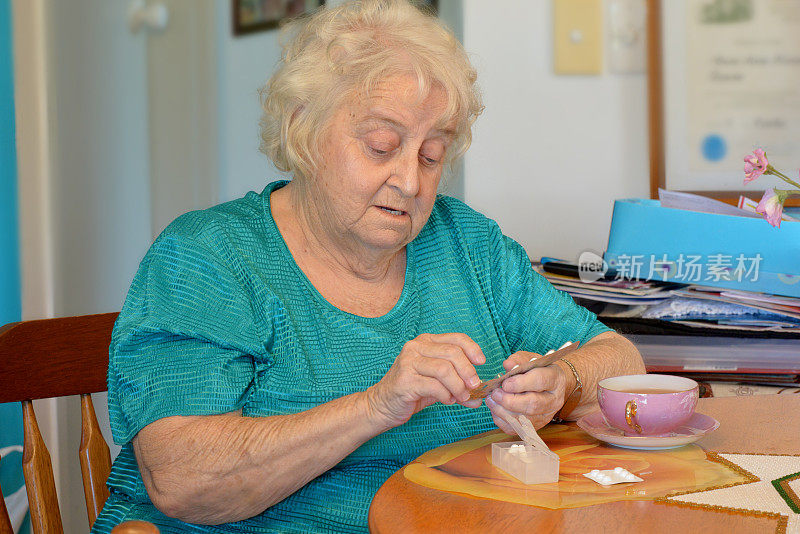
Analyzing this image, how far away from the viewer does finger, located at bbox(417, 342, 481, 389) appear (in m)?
1.00

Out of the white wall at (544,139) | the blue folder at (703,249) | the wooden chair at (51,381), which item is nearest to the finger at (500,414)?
the wooden chair at (51,381)

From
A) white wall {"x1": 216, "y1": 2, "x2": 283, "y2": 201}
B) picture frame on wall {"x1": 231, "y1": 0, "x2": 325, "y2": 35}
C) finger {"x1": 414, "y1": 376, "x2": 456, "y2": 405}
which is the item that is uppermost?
picture frame on wall {"x1": 231, "y1": 0, "x2": 325, "y2": 35}

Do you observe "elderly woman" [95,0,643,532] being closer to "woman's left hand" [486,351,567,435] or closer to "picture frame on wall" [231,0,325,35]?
"woman's left hand" [486,351,567,435]

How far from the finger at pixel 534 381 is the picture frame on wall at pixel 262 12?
107 inches

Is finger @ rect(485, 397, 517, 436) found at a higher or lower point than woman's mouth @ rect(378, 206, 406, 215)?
lower

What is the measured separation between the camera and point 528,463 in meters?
0.95

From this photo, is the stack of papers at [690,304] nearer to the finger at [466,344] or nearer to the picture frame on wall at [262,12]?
the finger at [466,344]

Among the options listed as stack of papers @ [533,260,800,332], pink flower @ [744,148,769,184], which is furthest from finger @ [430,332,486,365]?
stack of papers @ [533,260,800,332]

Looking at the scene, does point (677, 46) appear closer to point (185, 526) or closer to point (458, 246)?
point (458, 246)

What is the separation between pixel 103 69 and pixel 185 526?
6.07 ft

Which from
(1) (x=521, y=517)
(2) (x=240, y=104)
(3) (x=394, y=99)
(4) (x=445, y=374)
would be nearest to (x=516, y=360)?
(4) (x=445, y=374)

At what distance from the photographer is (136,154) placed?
2951 millimetres

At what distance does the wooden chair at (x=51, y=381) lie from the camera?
1308 mm

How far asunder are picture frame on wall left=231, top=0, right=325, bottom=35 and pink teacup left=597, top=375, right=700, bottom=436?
2.79 m
